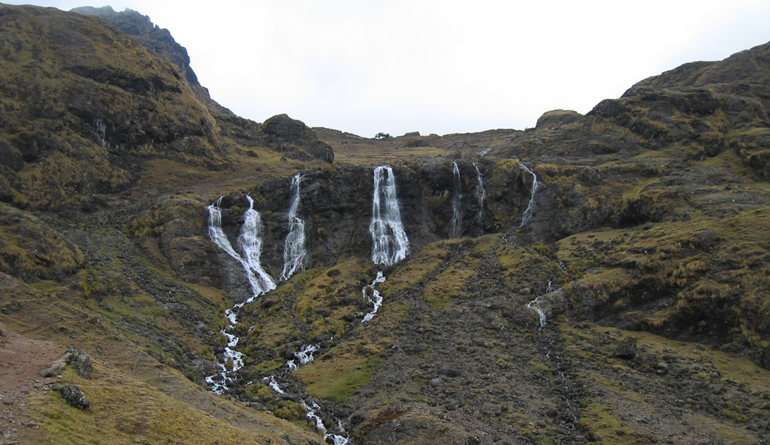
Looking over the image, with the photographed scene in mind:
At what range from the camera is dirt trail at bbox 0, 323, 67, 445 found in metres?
15.4

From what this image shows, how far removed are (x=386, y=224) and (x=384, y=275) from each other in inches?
439

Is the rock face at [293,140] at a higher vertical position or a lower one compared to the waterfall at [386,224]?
higher

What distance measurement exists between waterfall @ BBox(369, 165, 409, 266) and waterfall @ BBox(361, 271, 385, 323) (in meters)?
5.16

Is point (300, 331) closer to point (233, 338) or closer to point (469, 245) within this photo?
point (233, 338)

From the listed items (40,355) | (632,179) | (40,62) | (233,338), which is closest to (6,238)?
(233,338)

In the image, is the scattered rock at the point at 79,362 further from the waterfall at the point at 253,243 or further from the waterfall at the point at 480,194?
the waterfall at the point at 480,194

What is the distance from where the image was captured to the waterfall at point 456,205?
68.6 metres

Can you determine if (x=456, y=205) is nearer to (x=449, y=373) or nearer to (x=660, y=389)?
(x=449, y=373)

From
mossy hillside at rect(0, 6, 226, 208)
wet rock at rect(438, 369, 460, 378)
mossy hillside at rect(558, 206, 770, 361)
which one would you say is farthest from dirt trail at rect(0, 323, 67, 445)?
mossy hillside at rect(0, 6, 226, 208)

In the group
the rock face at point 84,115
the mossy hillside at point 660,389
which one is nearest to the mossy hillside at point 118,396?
the mossy hillside at point 660,389

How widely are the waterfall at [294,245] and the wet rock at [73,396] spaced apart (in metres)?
41.1

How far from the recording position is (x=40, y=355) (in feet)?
71.6

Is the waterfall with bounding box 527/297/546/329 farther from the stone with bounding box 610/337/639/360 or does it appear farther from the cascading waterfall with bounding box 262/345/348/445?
the cascading waterfall with bounding box 262/345/348/445

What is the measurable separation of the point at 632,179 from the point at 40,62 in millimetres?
93648
